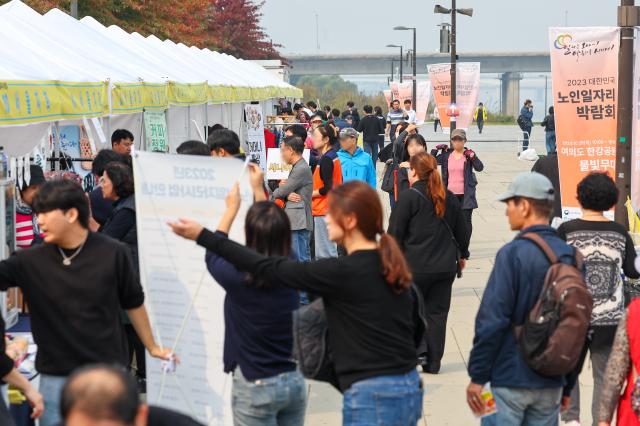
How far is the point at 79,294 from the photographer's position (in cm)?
473

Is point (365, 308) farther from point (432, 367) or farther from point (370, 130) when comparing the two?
point (370, 130)

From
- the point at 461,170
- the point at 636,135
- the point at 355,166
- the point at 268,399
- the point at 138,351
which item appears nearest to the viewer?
the point at 268,399

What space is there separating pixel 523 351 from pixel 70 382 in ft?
8.33

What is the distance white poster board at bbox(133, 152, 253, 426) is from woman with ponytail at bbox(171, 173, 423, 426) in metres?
1.17

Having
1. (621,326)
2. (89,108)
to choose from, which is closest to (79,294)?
(621,326)

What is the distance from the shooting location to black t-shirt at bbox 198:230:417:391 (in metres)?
4.26

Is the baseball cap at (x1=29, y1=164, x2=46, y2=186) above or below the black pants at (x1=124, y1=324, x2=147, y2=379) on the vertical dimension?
above

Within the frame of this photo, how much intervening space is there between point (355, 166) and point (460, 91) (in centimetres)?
1600

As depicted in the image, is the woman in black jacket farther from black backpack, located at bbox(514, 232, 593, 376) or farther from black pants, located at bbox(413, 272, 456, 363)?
black backpack, located at bbox(514, 232, 593, 376)

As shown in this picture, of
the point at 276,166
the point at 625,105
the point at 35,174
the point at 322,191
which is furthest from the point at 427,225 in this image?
the point at 276,166

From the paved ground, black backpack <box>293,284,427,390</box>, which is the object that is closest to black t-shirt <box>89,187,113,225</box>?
the paved ground

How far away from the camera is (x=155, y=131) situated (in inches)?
532

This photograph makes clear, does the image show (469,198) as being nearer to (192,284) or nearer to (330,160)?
(330,160)

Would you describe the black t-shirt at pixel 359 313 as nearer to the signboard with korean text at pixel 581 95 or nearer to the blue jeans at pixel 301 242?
the signboard with korean text at pixel 581 95
